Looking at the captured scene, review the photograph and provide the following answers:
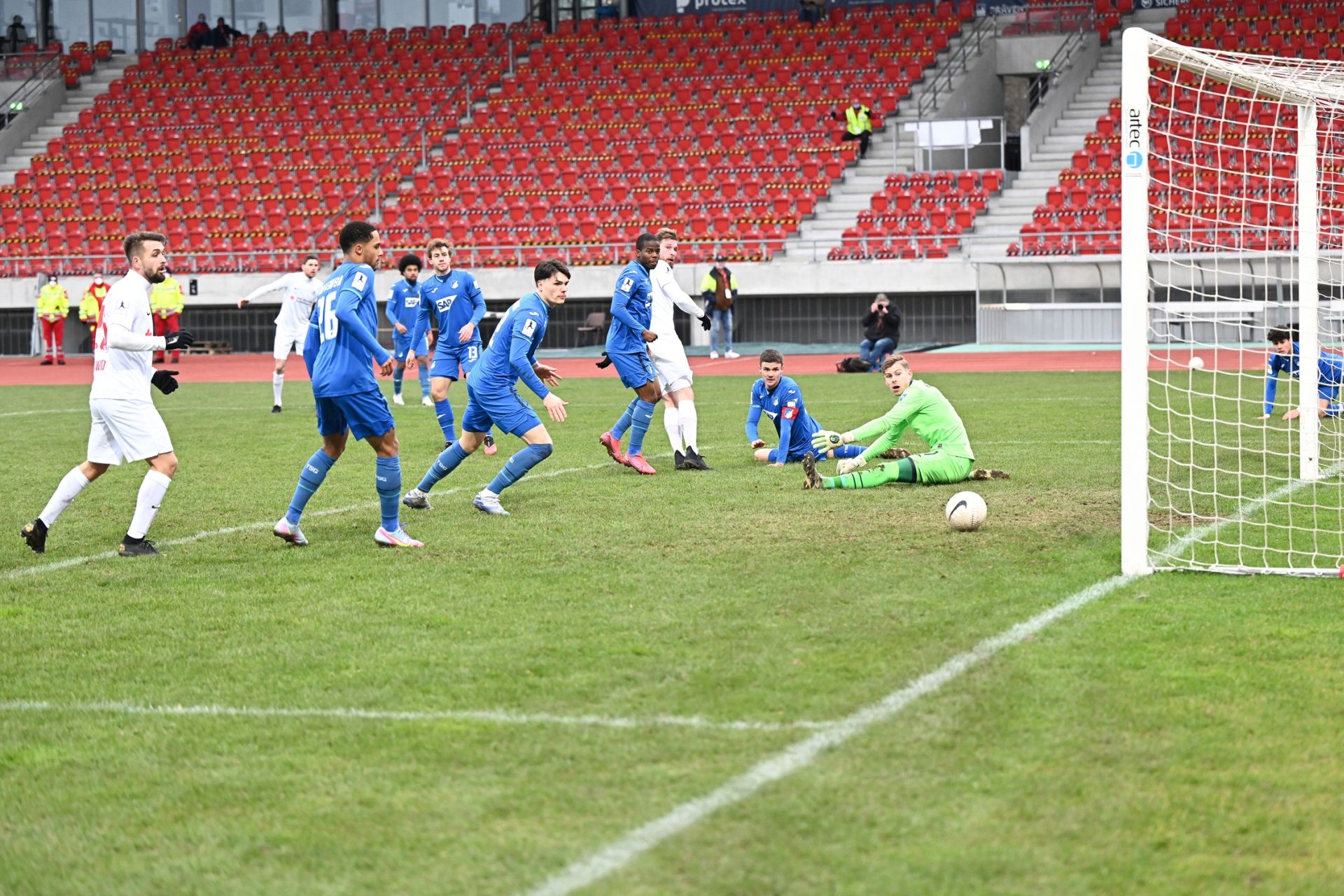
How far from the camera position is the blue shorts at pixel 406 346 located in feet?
54.3

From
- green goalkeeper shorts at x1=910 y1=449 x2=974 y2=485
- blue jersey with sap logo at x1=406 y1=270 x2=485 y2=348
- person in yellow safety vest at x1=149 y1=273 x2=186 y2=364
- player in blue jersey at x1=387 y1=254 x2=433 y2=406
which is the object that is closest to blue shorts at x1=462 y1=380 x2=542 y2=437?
green goalkeeper shorts at x1=910 y1=449 x2=974 y2=485

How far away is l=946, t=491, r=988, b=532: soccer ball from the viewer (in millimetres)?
8875

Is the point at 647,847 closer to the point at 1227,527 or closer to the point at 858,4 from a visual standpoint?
the point at 1227,527

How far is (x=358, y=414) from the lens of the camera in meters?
8.97

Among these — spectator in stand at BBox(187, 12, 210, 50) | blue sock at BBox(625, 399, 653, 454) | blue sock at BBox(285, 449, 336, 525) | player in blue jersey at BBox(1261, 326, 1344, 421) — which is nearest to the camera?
blue sock at BBox(285, 449, 336, 525)

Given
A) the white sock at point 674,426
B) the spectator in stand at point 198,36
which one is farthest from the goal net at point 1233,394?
the spectator in stand at point 198,36

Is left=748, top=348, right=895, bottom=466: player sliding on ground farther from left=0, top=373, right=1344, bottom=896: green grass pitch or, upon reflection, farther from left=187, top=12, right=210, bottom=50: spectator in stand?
left=187, top=12, right=210, bottom=50: spectator in stand

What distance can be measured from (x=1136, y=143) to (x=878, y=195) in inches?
991

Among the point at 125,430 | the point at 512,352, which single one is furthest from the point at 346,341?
the point at 512,352

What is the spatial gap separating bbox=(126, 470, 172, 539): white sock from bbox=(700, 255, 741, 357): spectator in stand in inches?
796

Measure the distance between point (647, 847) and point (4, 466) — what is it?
11632 millimetres

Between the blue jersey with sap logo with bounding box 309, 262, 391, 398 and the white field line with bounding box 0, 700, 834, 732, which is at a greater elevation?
the blue jersey with sap logo with bounding box 309, 262, 391, 398

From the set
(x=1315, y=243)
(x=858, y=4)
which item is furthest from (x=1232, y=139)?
(x=1315, y=243)

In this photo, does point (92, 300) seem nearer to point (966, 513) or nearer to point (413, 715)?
point (966, 513)
